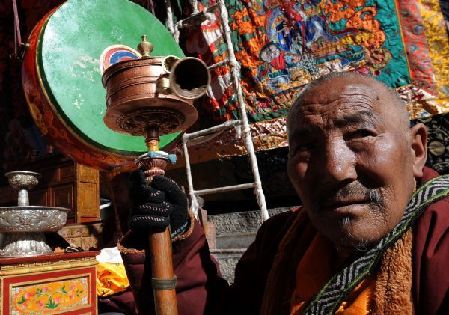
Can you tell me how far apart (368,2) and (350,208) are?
119 inches

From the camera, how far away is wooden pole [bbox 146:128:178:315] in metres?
1.02

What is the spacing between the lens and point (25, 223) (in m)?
2.18

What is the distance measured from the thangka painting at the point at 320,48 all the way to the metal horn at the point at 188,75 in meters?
2.49

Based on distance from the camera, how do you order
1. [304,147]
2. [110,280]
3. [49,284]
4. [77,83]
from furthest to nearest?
1. [110,280]
2. [77,83]
3. [49,284]
4. [304,147]

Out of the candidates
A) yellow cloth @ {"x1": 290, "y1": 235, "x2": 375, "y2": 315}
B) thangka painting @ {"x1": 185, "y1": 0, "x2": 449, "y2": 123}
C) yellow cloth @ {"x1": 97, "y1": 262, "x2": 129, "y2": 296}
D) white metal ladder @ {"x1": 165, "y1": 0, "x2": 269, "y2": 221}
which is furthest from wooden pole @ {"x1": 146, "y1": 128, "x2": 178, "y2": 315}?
thangka painting @ {"x1": 185, "y1": 0, "x2": 449, "y2": 123}

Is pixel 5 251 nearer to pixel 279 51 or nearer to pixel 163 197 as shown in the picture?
pixel 163 197

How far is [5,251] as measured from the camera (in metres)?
2.16

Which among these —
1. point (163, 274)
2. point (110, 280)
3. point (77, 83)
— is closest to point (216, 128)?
point (77, 83)

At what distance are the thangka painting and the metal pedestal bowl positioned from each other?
218cm

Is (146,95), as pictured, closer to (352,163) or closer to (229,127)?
(352,163)

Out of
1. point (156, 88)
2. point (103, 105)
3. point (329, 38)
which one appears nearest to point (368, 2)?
point (329, 38)

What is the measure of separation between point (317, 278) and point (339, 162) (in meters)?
0.32

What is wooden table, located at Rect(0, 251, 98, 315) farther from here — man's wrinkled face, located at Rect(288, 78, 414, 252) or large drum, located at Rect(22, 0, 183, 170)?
man's wrinkled face, located at Rect(288, 78, 414, 252)

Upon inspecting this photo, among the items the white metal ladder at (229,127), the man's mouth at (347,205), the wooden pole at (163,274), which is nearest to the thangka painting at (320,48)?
the white metal ladder at (229,127)
